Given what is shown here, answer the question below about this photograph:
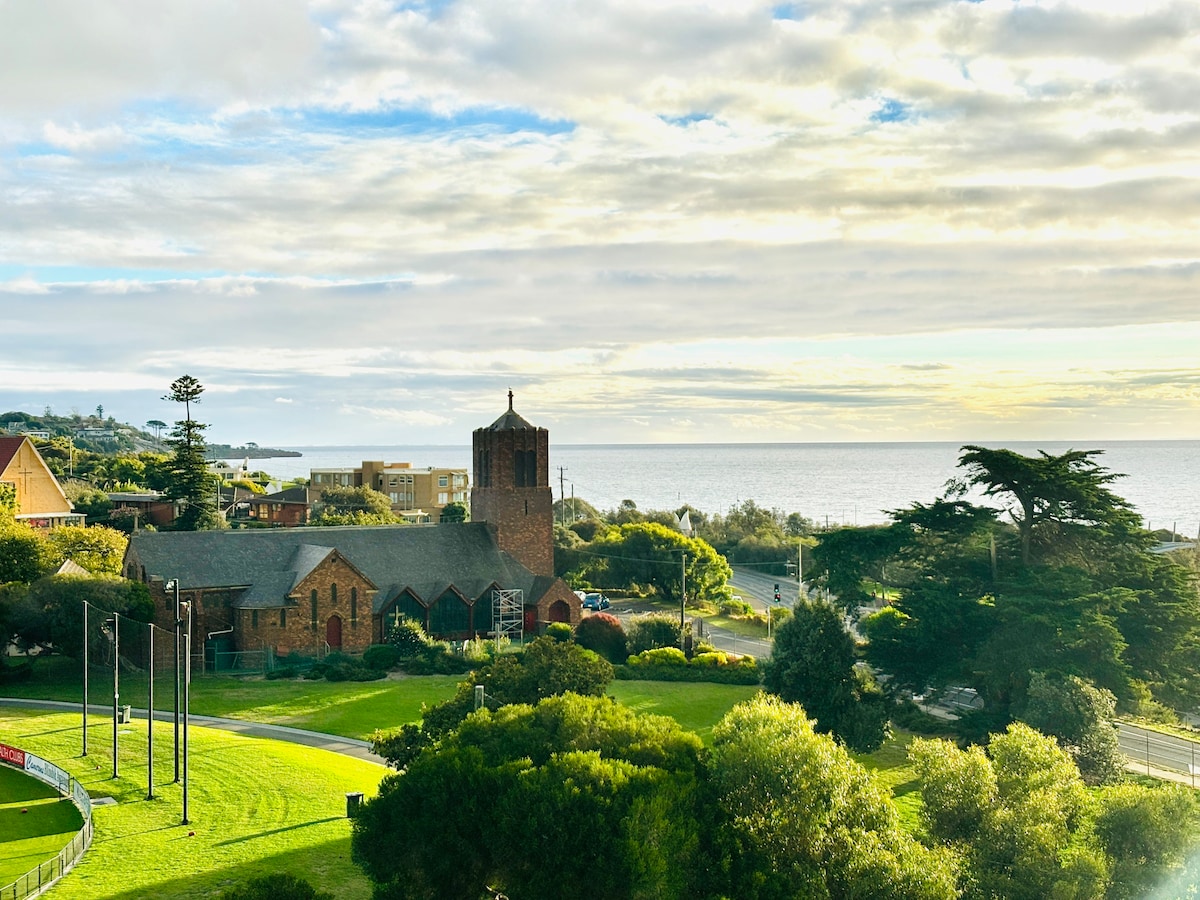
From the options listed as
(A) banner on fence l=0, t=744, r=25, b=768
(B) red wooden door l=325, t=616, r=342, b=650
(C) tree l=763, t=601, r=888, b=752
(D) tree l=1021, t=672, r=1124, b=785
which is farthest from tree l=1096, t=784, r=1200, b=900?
(B) red wooden door l=325, t=616, r=342, b=650

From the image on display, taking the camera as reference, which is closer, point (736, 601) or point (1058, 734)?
point (1058, 734)

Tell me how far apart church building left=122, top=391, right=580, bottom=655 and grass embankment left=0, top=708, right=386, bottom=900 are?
42.5 feet

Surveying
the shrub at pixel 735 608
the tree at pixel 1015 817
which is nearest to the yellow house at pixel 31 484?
the shrub at pixel 735 608

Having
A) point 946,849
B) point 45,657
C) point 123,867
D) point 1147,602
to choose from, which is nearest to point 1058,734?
point 1147,602

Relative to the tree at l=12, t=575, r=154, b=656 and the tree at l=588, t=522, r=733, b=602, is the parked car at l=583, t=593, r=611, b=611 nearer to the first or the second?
the tree at l=588, t=522, r=733, b=602

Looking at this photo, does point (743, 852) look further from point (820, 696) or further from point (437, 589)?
point (437, 589)

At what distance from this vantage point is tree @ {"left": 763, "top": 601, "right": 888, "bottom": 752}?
44094 millimetres

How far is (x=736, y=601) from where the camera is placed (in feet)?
274

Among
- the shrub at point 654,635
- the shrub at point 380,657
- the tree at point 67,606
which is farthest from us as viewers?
the shrub at point 654,635

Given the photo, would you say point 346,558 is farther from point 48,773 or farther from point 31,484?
point 31,484

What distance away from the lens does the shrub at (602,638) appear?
62219mm

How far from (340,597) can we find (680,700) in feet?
67.0

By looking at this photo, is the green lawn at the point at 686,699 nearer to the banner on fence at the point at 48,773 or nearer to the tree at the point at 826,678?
the tree at the point at 826,678

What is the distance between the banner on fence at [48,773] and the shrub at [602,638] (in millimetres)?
31460
